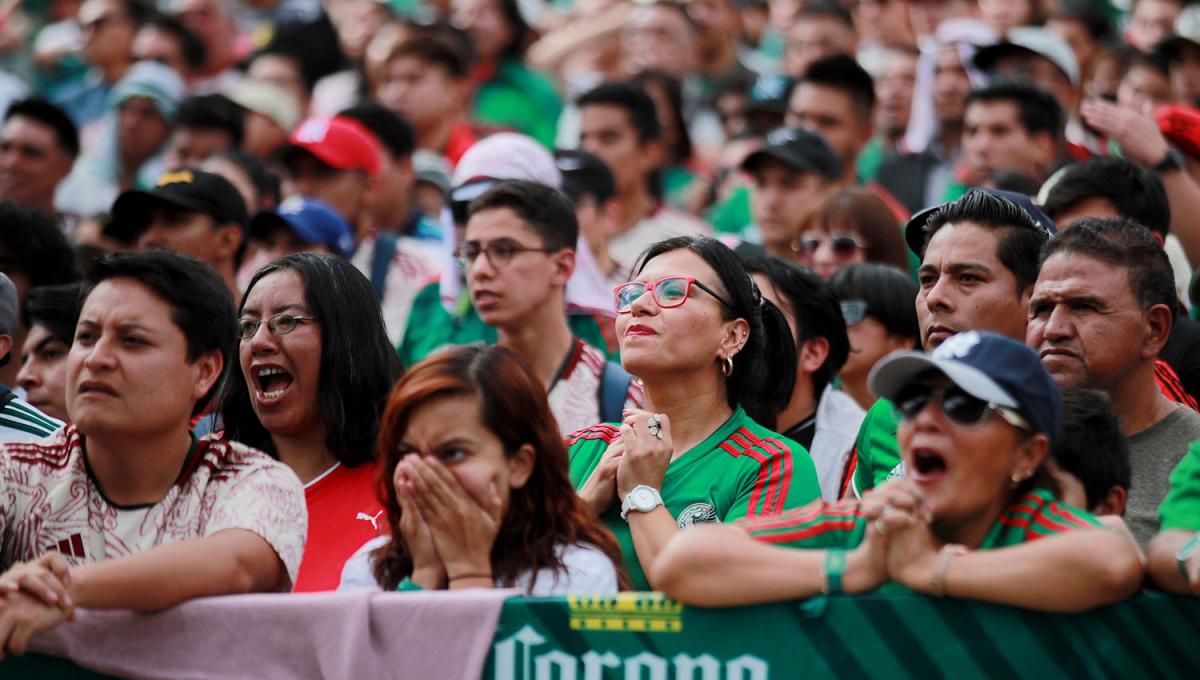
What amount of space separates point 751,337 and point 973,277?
729mm

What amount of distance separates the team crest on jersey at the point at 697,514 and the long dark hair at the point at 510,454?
390 millimetres

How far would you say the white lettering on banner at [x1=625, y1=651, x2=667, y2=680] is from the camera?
3629mm

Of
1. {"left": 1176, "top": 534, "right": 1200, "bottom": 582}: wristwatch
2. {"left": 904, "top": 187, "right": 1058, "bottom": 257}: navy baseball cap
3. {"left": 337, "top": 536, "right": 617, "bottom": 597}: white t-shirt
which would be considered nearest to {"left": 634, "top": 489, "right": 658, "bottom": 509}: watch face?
{"left": 337, "top": 536, "right": 617, "bottom": 597}: white t-shirt

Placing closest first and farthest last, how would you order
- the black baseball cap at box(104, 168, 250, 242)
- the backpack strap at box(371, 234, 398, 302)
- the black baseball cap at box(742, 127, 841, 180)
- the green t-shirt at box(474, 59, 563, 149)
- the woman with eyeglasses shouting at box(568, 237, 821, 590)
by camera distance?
the woman with eyeglasses shouting at box(568, 237, 821, 590) < the black baseball cap at box(104, 168, 250, 242) < the backpack strap at box(371, 234, 398, 302) < the black baseball cap at box(742, 127, 841, 180) < the green t-shirt at box(474, 59, 563, 149)

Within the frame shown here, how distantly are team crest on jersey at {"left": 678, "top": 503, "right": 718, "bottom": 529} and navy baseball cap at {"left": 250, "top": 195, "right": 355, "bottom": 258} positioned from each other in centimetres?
355

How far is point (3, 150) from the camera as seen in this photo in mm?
9602

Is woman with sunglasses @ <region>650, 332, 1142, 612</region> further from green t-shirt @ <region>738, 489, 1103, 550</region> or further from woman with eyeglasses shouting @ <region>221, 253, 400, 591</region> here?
woman with eyeglasses shouting @ <region>221, 253, 400, 591</region>

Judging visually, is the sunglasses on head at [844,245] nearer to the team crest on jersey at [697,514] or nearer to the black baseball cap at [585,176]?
the black baseball cap at [585,176]

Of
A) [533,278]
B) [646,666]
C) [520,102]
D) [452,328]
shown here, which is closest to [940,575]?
[646,666]

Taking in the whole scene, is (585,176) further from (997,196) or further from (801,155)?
(997,196)

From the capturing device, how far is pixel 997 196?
17.1 ft

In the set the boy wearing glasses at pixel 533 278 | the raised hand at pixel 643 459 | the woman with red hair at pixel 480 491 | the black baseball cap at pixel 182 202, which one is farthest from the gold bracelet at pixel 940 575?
the black baseball cap at pixel 182 202

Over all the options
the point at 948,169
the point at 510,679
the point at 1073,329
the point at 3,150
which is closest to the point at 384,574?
the point at 510,679

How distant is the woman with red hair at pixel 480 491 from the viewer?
396 cm
